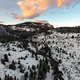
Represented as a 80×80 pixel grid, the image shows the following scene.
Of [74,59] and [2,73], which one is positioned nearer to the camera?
[2,73]

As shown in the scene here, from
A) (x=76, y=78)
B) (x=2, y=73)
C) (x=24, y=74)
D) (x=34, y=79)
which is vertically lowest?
(x=76, y=78)

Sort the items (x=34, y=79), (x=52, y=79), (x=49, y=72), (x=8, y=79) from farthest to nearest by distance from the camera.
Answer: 1. (x=49, y=72)
2. (x=52, y=79)
3. (x=34, y=79)
4. (x=8, y=79)

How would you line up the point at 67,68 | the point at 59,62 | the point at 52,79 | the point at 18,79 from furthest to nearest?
the point at 59,62, the point at 67,68, the point at 52,79, the point at 18,79

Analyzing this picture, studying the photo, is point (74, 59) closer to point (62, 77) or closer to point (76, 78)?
point (76, 78)

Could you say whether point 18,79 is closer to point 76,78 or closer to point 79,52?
point 76,78

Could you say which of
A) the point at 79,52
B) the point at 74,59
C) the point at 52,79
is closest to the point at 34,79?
the point at 52,79

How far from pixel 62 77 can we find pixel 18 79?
5186 mm

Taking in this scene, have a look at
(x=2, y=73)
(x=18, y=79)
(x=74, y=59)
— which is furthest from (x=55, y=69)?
(x=2, y=73)

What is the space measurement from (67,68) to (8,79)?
7647 millimetres

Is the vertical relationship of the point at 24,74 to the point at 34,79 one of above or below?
above

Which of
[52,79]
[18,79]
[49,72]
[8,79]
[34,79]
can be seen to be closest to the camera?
[8,79]

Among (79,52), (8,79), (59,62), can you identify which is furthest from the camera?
(79,52)

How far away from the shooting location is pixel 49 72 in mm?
8688

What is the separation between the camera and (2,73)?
659 centimetres
